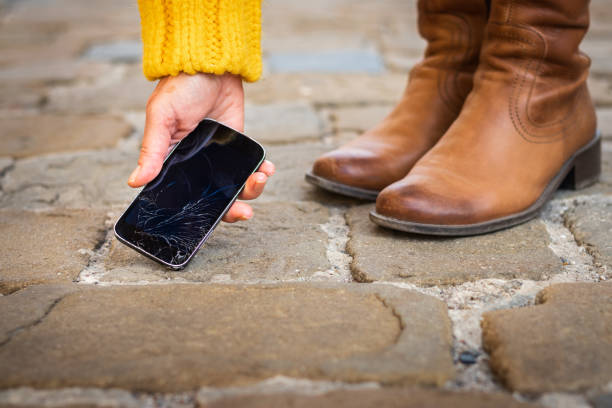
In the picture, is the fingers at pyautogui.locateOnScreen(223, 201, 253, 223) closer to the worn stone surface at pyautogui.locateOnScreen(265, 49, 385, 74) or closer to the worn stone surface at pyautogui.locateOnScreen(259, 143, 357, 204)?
the worn stone surface at pyautogui.locateOnScreen(259, 143, 357, 204)

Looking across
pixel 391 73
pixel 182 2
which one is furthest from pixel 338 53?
pixel 182 2

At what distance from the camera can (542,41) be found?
1.32 m

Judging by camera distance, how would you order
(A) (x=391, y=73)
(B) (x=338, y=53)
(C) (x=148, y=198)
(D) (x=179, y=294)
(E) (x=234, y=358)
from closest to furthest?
1. (E) (x=234, y=358)
2. (D) (x=179, y=294)
3. (C) (x=148, y=198)
4. (A) (x=391, y=73)
5. (B) (x=338, y=53)

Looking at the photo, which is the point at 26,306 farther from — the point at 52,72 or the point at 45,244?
the point at 52,72

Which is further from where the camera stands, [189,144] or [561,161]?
[561,161]

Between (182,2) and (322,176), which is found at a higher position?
(182,2)

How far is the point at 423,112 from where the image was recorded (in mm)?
1543

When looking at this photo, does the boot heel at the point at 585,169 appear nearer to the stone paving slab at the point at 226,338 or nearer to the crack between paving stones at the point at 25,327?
the stone paving slab at the point at 226,338

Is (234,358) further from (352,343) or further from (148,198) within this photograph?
(148,198)

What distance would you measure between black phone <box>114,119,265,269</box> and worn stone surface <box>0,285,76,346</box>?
144mm

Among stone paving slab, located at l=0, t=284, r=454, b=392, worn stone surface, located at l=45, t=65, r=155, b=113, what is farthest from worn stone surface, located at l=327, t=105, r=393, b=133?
stone paving slab, located at l=0, t=284, r=454, b=392

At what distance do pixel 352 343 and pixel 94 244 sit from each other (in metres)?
0.64

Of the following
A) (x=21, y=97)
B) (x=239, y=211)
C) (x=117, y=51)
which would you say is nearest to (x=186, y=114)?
(x=239, y=211)

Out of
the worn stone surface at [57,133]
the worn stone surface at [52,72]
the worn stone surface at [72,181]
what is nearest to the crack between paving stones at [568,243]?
the worn stone surface at [72,181]
